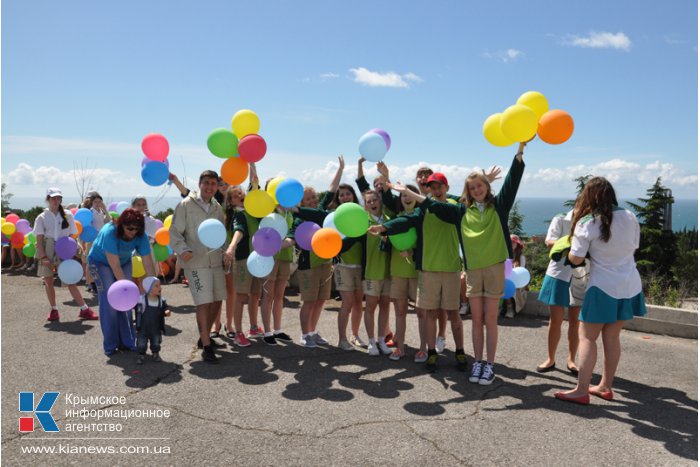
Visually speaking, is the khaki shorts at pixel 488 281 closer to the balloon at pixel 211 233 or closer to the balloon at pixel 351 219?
the balloon at pixel 351 219

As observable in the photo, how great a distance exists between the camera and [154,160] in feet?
17.1

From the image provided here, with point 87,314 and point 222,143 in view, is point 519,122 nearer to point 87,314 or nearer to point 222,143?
point 222,143

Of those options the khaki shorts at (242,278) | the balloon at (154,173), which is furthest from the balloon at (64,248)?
the khaki shorts at (242,278)

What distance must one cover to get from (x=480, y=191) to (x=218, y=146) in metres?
2.51

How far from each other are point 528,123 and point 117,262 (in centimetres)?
417

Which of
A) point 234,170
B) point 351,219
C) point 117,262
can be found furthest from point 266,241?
point 117,262

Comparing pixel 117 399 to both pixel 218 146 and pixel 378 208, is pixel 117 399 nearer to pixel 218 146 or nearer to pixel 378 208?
pixel 218 146

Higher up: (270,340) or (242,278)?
(242,278)

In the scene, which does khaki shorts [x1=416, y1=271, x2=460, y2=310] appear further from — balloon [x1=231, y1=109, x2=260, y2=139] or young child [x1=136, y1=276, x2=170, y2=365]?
young child [x1=136, y1=276, x2=170, y2=365]

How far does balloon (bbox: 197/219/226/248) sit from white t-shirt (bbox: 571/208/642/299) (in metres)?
3.12

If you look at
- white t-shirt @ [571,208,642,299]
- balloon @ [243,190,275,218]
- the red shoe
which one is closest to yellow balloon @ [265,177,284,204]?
balloon @ [243,190,275,218]

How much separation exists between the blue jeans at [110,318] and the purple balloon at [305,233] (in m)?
1.93

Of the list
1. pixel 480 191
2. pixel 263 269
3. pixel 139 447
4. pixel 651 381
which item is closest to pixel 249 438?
pixel 139 447

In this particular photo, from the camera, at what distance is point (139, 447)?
3.23 m
